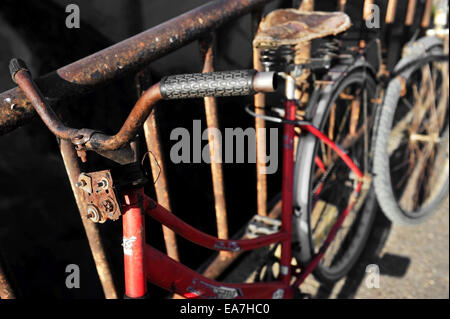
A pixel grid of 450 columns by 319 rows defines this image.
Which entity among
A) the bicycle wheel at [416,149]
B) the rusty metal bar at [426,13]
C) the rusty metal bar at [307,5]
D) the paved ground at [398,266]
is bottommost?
the paved ground at [398,266]

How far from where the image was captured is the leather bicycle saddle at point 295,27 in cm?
146

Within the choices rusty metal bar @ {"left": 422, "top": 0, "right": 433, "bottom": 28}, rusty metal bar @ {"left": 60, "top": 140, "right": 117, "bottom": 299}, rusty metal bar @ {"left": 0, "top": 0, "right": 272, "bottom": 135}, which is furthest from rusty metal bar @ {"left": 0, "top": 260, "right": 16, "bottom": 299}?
rusty metal bar @ {"left": 422, "top": 0, "right": 433, "bottom": 28}

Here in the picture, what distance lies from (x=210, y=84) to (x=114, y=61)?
0.49 metres

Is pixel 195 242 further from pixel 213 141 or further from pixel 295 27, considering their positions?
pixel 295 27

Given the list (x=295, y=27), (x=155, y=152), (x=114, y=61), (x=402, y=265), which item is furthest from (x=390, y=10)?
(x=114, y=61)

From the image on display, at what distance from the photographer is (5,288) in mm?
1022

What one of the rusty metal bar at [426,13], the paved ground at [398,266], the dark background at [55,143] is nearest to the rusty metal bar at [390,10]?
the dark background at [55,143]

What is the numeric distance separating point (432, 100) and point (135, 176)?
2623mm

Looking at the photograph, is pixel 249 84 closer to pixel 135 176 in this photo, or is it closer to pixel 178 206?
pixel 135 176

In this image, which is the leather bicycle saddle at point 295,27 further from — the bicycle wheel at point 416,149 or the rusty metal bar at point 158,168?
the bicycle wheel at point 416,149

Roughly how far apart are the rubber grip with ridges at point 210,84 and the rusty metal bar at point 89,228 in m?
0.47

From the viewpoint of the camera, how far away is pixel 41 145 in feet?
8.97

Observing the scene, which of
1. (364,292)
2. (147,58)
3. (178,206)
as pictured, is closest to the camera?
(147,58)
